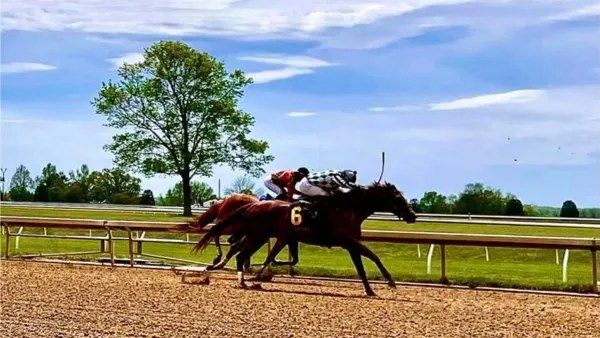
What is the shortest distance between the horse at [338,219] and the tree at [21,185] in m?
44.7

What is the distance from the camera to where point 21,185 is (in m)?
56.8

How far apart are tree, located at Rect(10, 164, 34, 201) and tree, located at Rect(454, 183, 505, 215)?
89.3 ft

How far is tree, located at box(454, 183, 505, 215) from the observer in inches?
1558

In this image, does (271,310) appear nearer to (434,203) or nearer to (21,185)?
(434,203)

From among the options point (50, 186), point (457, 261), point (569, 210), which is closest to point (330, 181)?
point (457, 261)

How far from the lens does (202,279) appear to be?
42.4 ft

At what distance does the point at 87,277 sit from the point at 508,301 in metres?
6.00

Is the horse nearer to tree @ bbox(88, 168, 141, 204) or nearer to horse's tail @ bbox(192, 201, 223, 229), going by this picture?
horse's tail @ bbox(192, 201, 223, 229)

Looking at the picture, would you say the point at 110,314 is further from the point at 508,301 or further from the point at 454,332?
the point at 508,301

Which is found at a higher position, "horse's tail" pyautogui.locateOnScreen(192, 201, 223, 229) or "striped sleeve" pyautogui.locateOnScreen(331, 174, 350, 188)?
"striped sleeve" pyautogui.locateOnScreen(331, 174, 350, 188)

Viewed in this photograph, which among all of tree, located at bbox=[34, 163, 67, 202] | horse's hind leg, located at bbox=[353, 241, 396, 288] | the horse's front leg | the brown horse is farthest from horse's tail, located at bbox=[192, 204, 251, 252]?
tree, located at bbox=[34, 163, 67, 202]

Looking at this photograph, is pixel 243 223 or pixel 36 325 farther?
pixel 243 223

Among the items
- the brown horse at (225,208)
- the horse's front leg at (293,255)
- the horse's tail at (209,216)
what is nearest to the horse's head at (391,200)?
the horse's front leg at (293,255)

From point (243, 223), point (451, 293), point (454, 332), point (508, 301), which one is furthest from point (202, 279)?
point (454, 332)
